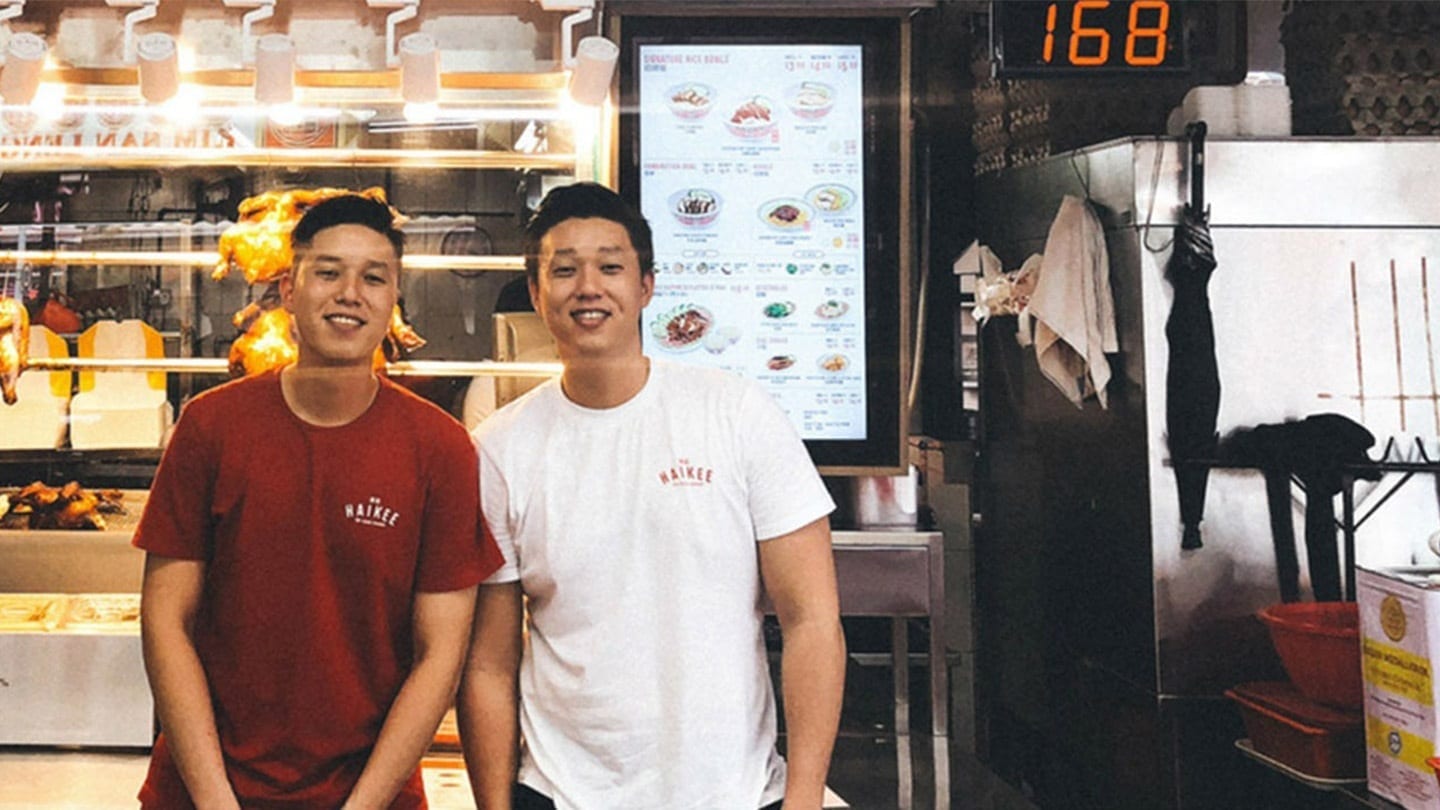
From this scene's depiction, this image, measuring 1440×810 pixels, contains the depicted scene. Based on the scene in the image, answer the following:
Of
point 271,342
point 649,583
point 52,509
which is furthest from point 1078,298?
point 52,509

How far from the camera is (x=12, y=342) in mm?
3215

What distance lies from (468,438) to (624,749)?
0.56 meters

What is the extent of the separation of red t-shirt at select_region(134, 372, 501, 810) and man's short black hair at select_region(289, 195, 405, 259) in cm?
28

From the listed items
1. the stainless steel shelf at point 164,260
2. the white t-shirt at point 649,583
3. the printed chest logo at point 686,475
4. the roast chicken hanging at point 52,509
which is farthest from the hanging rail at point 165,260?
the printed chest logo at point 686,475

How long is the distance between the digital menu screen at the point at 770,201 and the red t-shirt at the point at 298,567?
4.16 ft

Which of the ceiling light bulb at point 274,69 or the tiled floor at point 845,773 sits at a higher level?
the ceiling light bulb at point 274,69

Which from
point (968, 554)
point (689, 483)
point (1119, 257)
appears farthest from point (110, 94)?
point (968, 554)

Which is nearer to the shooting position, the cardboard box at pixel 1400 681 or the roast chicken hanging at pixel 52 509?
the cardboard box at pixel 1400 681

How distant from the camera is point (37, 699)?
9.05 ft

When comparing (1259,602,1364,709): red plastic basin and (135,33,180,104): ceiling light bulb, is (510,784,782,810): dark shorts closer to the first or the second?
(1259,602,1364,709): red plastic basin

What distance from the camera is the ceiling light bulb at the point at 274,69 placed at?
2754 millimetres

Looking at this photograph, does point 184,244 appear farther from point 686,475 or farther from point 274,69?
point 686,475

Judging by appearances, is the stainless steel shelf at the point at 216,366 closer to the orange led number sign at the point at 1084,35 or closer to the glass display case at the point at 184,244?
the glass display case at the point at 184,244

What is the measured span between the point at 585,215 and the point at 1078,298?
1981 millimetres
